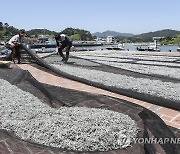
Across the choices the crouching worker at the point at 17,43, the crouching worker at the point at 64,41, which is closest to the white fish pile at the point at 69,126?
Result: the crouching worker at the point at 17,43

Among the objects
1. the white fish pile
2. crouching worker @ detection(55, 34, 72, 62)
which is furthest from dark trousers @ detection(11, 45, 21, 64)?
the white fish pile

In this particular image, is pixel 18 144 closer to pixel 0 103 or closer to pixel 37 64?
pixel 0 103

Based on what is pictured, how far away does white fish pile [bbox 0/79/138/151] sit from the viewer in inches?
105

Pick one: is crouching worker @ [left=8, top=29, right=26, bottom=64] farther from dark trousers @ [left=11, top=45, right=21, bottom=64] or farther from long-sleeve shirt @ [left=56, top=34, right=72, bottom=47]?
long-sleeve shirt @ [left=56, top=34, right=72, bottom=47]

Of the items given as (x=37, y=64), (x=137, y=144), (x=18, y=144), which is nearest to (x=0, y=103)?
(x=18, y=144)

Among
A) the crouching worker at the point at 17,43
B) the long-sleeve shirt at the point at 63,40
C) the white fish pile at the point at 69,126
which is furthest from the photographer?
the long-sleeve shirt at the point at 63,40

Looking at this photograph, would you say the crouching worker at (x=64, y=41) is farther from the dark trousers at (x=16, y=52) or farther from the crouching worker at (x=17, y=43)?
the dark trousers at (x=16, y=52)

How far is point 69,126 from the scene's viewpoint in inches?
116

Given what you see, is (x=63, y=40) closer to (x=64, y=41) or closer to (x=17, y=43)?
(x=64, y=41)

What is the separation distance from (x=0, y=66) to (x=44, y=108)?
5104 millimetres

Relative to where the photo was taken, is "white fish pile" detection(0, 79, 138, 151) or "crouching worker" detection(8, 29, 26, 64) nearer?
"white fish pile" detection(0, 79, 138, 151)

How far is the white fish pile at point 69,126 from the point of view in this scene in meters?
2.67

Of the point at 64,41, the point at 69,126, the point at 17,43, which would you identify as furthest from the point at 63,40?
the point at 69,126

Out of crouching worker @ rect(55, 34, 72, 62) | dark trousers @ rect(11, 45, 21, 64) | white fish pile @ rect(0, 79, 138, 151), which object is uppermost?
crouching worker @ rect(55, 34, 72, 62)
